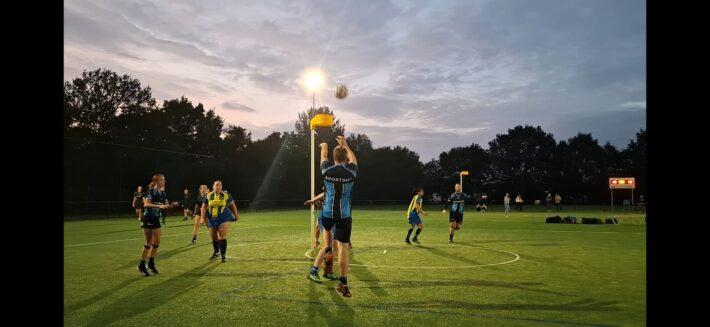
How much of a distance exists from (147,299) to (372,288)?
404 centimetres

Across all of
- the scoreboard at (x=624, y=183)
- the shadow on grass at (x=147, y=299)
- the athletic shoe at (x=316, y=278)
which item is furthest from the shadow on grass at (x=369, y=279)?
the scoreboard at (x=624, y=183)

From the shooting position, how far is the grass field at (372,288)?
22.1 ft

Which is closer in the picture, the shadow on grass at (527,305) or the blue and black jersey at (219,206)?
the shadow on grass at (527,305)

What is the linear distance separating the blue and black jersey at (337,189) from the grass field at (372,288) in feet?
4.85

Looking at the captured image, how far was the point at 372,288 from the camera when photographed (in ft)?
29.0

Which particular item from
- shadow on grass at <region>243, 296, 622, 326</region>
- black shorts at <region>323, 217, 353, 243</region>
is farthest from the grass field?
black shorts at <region>323, 217, 353, 243</region>

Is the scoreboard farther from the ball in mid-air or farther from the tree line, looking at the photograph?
the ball in mid-air

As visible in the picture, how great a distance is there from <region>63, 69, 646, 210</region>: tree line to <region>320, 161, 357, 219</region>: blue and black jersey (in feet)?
92.2

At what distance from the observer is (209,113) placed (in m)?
71.2

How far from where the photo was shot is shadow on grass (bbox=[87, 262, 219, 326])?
6.84 m

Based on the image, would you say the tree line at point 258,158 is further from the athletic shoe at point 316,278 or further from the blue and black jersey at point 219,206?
the athletic shoe at point 316,278

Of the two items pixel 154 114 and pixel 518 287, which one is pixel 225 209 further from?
pixel 154 114
